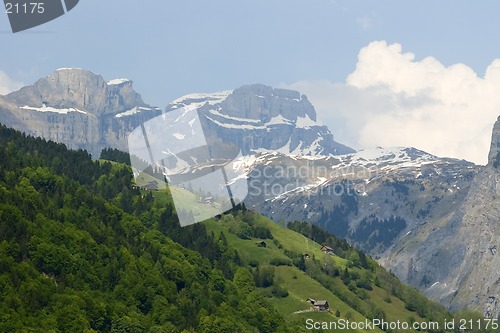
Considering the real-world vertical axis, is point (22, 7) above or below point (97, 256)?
above

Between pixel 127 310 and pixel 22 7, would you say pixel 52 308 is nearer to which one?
pixel 127 310

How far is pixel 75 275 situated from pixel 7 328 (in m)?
36.2

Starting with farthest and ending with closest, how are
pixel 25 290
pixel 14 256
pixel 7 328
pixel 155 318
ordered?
pixel 155 318 → pixel 14 256 → pixel 25 290 → pixel 7 328

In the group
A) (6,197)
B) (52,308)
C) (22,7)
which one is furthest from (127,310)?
(22,7)

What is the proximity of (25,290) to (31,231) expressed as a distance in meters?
24.6

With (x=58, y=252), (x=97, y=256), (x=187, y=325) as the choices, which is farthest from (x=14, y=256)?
(x=187, y=325)

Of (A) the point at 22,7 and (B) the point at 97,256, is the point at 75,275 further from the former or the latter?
(A) the point at 22,7

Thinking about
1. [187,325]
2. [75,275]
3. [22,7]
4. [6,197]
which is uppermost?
[22,7]

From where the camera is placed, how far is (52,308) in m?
167

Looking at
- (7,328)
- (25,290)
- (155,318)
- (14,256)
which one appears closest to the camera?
(7,328)

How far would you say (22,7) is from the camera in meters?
175

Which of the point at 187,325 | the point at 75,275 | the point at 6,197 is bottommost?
the point at 187,325

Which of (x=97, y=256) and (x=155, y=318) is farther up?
(x=97, y=256)

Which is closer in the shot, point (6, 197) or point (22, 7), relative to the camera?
point (22, 7)
